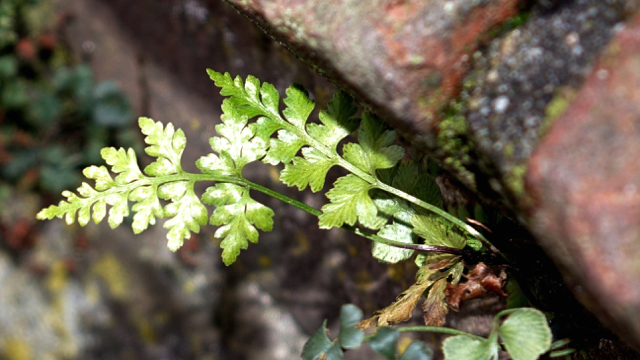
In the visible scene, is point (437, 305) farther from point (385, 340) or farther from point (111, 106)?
point (111, 106)

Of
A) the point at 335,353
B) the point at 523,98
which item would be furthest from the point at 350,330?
the point at 523,98

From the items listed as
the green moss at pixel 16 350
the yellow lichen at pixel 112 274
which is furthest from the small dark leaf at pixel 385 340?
the green moss at pixel 16 350

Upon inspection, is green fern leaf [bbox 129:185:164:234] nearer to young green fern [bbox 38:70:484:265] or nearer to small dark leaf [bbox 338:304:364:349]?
young green fern [bbox 38:70:484:265]

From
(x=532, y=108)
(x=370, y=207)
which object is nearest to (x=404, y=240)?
(x=370, y=207)

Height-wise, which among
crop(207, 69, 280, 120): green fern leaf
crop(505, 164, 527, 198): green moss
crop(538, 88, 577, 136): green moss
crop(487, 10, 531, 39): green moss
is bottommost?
crop(505, 164, 527, 198): green moss

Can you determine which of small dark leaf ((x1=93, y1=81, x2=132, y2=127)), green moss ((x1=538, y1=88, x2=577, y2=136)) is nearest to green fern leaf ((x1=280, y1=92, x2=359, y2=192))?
green moss ((x1=538, y1=88, x2=577, y2=136))

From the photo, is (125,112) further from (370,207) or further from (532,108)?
(532,108)

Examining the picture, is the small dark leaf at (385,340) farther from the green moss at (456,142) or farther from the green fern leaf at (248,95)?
the green fern leaf at (248,95)
